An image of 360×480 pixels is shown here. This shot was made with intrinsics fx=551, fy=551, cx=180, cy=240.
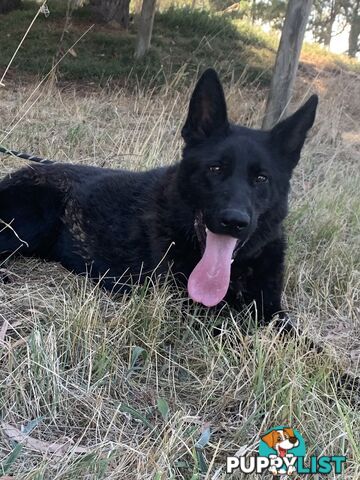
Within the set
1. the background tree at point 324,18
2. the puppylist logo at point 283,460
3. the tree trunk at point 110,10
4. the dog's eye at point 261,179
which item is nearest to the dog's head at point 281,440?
the puppylist logo at point 283,460

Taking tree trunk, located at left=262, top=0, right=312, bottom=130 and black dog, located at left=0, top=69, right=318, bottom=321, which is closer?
black dog, located at left=0, top=69, right=318, bottom=321

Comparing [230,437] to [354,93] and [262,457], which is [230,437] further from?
[354,93]

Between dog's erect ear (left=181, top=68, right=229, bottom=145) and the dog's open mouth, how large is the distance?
45 centimetres

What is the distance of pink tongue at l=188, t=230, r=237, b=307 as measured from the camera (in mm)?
2455

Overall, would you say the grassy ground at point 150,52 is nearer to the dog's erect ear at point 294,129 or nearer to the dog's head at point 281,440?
the dog's erect ear at point 294,129

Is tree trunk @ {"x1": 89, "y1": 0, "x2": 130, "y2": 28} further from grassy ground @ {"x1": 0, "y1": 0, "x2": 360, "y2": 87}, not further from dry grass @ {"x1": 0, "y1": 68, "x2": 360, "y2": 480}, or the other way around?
dry grass @ {"x1": 0, "y1": 68, "x2": 360, "y2": 480}

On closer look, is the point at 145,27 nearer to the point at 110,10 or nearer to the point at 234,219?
the point at 110,10

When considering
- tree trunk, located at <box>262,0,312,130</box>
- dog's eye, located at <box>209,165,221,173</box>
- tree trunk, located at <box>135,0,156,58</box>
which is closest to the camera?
dog's eye, located at <box>209,165,221,173</box>

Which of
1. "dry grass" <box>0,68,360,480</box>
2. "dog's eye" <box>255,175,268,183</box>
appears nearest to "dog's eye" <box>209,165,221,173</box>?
"dog's eye" <box>255,175,268,183</box>

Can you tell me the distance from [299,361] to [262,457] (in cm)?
47

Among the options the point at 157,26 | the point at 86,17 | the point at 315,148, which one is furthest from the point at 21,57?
the point at 315,148

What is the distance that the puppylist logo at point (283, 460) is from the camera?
1.72 m

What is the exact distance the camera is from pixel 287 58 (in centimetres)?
513

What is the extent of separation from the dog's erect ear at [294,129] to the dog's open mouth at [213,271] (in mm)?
563
